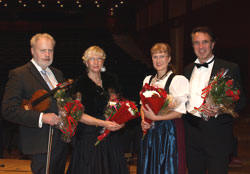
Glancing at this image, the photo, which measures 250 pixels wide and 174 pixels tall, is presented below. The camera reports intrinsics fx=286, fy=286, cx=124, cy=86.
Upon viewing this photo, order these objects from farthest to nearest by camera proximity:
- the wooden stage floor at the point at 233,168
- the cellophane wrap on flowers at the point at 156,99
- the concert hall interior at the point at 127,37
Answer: the concert hall interior at the point at 127,37, the wooden stage floor at the point at 233,168, the cellophane wrap on flowers at the point at 156,99

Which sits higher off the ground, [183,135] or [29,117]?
[29,117]

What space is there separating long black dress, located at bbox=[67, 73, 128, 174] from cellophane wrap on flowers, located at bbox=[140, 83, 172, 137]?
19.4 inches

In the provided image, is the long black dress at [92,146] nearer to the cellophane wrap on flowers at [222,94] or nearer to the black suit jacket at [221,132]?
the black suit jacket at [221,132]

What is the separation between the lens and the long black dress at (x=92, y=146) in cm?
274

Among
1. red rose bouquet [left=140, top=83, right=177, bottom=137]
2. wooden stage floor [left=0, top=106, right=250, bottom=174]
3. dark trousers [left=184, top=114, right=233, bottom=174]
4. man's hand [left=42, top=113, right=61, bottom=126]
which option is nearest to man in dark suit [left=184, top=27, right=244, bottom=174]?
dark trousers [left=184, top=114, right=233, bottom=174]

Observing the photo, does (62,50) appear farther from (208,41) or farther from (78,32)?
(208,41)

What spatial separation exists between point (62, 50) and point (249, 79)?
27.9 ft

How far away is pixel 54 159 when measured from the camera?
260cm

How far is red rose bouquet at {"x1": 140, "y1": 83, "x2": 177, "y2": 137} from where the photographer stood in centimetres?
243

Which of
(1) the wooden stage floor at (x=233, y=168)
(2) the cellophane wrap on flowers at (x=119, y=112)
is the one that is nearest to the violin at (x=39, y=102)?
(2) the cellophane wrap on flowers at (x=119, y=112)

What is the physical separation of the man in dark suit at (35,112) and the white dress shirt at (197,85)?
1.25 m

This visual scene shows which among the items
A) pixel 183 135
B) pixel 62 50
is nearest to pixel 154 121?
pixel 183 135

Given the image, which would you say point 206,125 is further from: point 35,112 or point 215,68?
point 35,112

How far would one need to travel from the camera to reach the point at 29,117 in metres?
2.33
